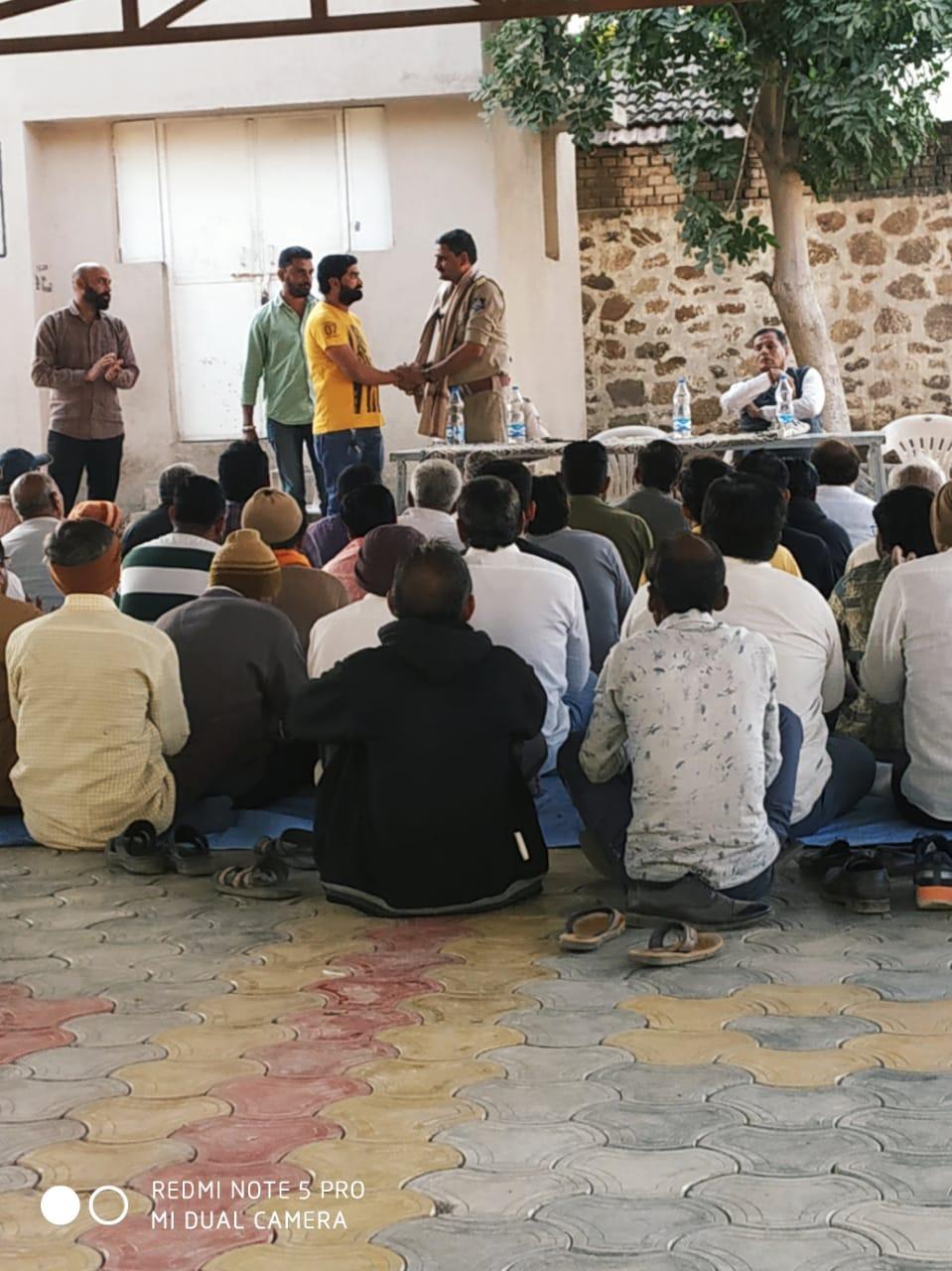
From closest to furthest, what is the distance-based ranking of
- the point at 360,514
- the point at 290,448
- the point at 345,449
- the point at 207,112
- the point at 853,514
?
the point at 360,514
the point at 853,514
the point at 345,449
the point at 290,448
the point at 207,112

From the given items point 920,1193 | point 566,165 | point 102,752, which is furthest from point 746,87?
point 920,1193

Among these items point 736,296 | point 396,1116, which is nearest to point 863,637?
point 396,1116

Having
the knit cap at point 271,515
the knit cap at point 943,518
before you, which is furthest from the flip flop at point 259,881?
the knit cap at point 943,518

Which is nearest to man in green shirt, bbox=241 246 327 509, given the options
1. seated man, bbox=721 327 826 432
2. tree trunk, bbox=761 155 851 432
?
seated man, bbox=721 327 826 432

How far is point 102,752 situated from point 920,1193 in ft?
10.2

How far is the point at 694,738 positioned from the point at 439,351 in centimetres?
571

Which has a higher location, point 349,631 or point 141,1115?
point 349,631

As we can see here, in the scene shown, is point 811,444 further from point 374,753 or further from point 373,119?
point 374,753

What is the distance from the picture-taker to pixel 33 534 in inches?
301

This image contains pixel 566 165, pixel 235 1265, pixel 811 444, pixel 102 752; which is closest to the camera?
pixel 235 1265

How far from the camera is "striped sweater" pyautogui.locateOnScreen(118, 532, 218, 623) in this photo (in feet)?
21.8

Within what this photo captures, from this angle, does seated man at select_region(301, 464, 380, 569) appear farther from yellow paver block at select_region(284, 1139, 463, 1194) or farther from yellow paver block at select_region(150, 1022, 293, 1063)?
yellow paver block at select_region(284, 1139, 463, 1194)

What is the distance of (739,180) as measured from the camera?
1315cm

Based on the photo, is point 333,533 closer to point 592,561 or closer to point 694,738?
point 592,561
